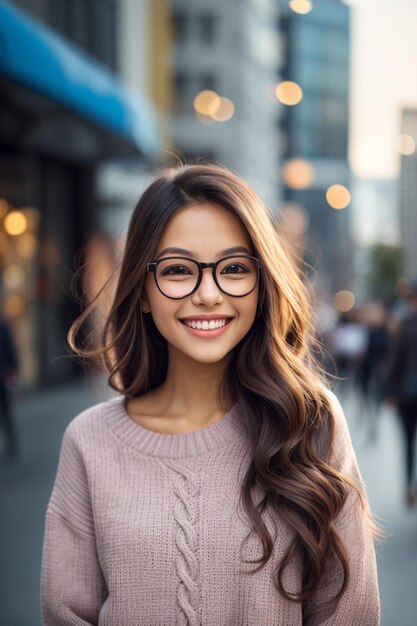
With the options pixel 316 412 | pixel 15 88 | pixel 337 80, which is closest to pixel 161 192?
pixel 316 412

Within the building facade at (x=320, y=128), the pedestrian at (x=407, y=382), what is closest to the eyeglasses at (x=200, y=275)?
the pedestrian at (x=407, y=382)

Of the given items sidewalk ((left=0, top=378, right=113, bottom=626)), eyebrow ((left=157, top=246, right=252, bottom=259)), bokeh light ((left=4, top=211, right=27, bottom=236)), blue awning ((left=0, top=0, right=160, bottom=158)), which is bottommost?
sidewalk ((left=0, top=378, right=113, bottom=626))

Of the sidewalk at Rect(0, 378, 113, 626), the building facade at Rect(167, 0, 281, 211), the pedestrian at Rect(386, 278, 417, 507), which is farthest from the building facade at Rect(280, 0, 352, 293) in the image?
the pedestrian at Rect(386, 278, 417, 507)

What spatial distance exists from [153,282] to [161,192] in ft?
0.75

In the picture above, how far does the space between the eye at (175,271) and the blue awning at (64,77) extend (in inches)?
284

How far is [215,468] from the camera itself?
2.15m

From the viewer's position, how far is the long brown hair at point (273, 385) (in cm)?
202

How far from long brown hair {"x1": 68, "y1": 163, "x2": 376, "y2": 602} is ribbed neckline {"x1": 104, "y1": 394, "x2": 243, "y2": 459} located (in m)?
0.04

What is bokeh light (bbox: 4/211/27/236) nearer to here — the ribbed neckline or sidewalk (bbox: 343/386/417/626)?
sidewalk (bbox: 343/386/417/626)

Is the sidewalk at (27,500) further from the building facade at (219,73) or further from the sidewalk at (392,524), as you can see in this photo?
the building facade at (219,73)

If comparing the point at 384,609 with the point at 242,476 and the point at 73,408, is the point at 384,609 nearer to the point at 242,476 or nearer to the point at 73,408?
the point at 242,476

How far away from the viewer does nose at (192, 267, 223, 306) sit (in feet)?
6.64

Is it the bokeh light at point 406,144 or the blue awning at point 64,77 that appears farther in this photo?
the bokeh light at point 406,144

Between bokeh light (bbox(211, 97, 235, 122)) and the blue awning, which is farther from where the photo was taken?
bokeh light (bbox(211, 97, 235, 122))
